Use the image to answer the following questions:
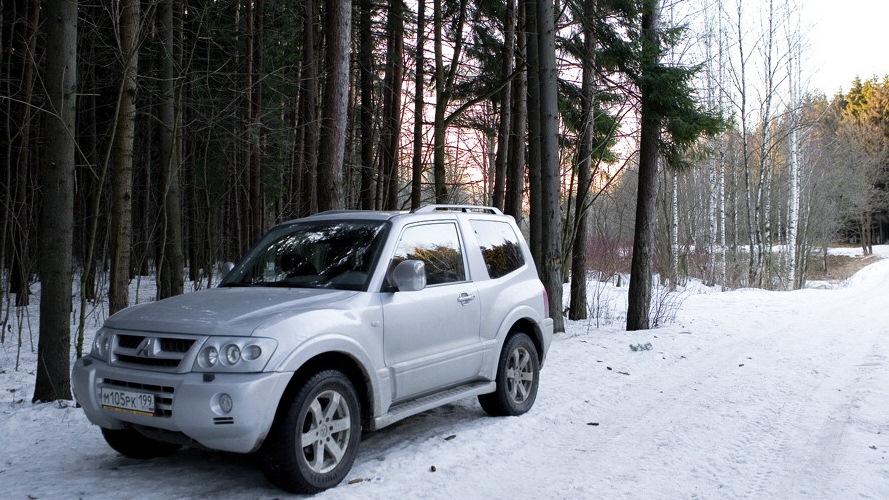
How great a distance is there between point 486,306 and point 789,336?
26.5 ft

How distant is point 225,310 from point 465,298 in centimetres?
221

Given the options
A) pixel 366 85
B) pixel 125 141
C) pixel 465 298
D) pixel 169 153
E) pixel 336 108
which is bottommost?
pixel 465 298

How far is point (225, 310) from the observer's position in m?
4.65

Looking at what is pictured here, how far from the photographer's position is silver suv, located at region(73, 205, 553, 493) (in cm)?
426

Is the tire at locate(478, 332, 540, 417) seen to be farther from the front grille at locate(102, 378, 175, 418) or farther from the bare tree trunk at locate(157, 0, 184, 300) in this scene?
the bare tree trunk at locate(157, 0, 184, 300)

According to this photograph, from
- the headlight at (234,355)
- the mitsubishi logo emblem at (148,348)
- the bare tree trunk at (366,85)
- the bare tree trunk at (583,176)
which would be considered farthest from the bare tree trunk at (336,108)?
the bare tree trunk at (366,85)

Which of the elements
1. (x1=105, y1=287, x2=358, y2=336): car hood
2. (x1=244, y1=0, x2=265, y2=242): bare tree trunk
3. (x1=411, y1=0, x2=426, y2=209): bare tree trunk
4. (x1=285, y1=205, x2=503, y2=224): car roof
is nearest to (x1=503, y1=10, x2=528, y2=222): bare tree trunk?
(x1=411, y1=0, x2=426, y2=209): bare tree trunk

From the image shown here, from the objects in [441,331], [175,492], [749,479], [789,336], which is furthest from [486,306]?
[789,336]

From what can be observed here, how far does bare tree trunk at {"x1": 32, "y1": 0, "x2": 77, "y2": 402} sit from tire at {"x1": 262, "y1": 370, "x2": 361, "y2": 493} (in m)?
3.95

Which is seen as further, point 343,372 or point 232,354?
point 343,372

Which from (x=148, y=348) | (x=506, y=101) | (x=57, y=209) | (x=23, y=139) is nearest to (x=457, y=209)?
(x=148, y=348)

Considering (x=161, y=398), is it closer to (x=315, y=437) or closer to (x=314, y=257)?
(x=315, y=437)

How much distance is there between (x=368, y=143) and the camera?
18094mm

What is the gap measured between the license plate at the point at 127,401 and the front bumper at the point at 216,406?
4 cm
